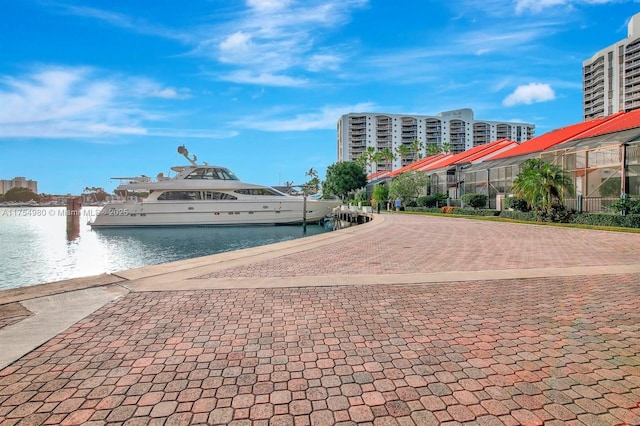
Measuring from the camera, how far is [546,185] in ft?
65.9

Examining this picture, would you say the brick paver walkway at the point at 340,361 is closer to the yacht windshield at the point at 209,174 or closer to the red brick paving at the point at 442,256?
the red brick paving at the point at 442,256

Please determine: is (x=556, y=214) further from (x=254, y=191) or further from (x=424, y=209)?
(x=254, y=191)

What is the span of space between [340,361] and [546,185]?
2105 centimetres

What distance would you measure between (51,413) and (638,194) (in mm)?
23817

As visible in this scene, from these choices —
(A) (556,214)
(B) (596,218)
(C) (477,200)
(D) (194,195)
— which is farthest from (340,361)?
(D) (194,195)

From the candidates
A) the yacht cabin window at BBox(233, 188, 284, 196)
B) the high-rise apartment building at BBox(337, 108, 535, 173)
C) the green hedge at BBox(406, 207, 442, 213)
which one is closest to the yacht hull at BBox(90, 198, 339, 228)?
the yacht cabin window at BBox(233, 188, 284, 196)

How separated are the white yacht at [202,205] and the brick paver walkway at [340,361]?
31.3m

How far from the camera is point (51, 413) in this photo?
252 cm

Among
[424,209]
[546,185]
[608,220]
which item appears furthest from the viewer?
[424,209]

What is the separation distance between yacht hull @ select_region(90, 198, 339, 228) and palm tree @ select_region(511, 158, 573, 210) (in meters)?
21.2

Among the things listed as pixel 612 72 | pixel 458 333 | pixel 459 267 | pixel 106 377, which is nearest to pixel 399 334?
pixel 458 333

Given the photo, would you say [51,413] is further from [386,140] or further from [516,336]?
[386,140]

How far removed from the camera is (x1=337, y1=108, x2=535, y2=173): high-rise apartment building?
4769 inches

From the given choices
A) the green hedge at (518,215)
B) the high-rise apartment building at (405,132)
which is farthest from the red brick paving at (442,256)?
the high-rise apartment building at (405,132)
